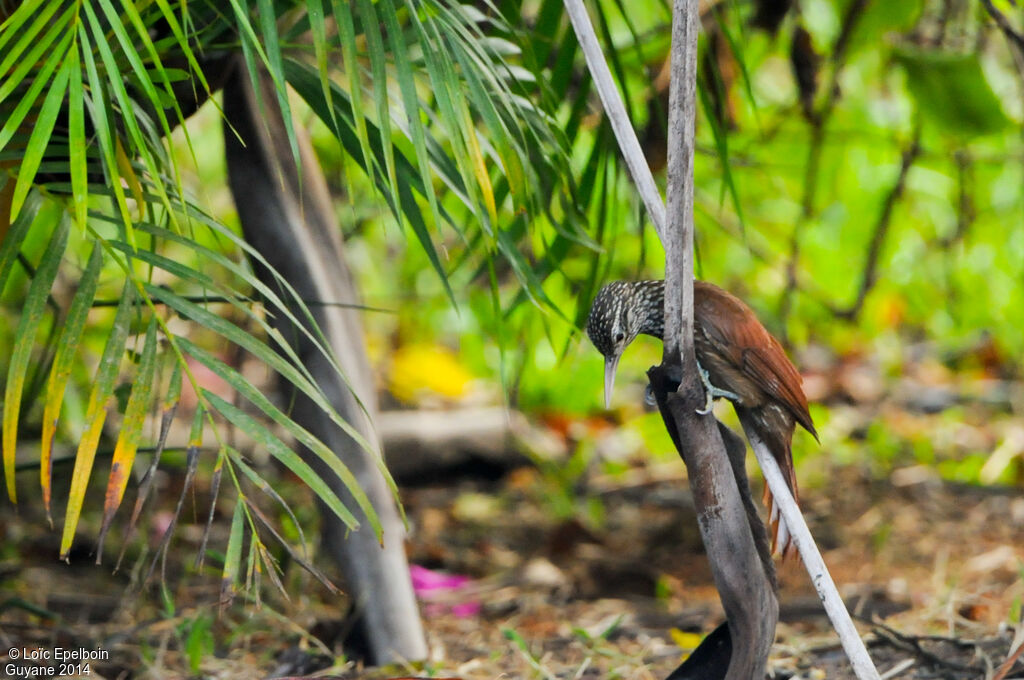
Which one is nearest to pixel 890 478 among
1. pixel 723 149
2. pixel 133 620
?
pixel 723 149

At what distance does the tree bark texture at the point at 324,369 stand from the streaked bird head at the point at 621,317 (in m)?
0.55

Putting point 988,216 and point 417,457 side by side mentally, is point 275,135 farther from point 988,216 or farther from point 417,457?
point 988,216

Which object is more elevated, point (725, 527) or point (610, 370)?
point (610, 370)

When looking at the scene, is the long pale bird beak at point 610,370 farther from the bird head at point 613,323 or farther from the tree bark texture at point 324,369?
the tree bark texture at point 324,369

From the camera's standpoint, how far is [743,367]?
5.70 ft

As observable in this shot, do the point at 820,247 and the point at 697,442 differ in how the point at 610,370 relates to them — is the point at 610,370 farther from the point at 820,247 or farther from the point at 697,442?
the point at 820,247

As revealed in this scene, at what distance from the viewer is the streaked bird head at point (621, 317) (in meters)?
1.82

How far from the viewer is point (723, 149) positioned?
1957mm

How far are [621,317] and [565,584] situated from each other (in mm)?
1454

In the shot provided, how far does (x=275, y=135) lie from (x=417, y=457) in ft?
6.72

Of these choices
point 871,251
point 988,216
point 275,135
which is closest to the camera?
point 275,135

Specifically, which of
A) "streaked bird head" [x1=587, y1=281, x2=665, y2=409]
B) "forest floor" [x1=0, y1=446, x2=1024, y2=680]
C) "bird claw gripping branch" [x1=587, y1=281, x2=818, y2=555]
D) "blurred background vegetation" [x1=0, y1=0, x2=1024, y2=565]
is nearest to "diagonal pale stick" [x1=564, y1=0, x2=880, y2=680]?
"bird claw gripping branch" [x1=587, y1=281, x2=818, y2=555]

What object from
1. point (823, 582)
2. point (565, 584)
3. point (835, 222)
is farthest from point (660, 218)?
point (835, 222)

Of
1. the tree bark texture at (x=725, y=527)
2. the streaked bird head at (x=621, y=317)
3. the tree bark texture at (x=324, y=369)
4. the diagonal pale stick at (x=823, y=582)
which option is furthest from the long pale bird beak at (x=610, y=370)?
the tree bark texture at (x=324, y=369)
